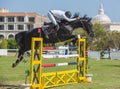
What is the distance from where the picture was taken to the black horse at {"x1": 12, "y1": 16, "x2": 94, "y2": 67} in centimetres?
1180

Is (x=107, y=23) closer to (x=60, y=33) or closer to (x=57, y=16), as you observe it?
(x=57, y=16)

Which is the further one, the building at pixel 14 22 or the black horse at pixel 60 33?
the building at pixel 14 22

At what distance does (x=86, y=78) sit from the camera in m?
13.5

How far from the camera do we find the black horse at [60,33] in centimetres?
1180

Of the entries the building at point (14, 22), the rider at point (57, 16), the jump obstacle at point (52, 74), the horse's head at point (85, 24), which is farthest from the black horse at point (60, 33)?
the building at point (14, 22)

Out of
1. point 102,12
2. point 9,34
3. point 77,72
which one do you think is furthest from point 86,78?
point 102,12

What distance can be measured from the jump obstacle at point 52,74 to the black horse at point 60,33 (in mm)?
486

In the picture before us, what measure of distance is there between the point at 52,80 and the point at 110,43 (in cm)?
7616

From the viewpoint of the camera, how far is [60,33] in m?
11.8

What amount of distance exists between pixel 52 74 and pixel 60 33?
1284 millimetres

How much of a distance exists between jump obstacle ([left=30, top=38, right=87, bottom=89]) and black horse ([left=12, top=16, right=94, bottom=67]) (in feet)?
1.60

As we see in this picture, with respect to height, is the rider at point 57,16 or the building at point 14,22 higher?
the building at point 14,22

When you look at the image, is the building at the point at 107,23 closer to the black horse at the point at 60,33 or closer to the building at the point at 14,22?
the building at the point at 14,22

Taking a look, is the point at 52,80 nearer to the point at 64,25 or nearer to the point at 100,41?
the point at 64,25
